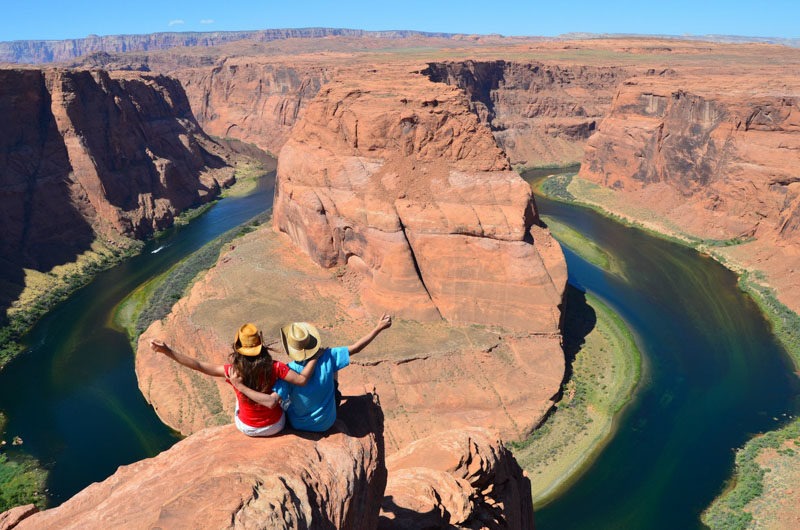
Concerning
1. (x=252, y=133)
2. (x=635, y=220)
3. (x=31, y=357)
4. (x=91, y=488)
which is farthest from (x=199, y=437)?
(x=252, y=133)

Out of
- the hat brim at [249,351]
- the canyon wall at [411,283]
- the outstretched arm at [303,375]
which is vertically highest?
the hat brim at [249,351]

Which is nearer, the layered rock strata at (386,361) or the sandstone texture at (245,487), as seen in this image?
the sandstone texture at (245,487)

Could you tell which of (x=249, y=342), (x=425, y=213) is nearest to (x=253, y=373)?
(x=249, y=342)

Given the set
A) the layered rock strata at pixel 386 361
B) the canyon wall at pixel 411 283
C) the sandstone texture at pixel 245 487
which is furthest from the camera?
the canyon wall at pixel 411 283

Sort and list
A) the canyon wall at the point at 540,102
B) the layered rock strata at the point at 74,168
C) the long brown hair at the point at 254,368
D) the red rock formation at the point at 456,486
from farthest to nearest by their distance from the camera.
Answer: the canyon wall at the point at 540,102
the layered rock strata at the point at 74,168
the red rock formation at the point at 456,486
the long brown hair at the point at 254,368

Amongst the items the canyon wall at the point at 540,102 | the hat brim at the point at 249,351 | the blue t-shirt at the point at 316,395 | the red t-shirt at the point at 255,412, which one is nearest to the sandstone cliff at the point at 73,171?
the red t-shirt at the point at 255,412

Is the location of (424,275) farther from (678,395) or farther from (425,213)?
(678,395)

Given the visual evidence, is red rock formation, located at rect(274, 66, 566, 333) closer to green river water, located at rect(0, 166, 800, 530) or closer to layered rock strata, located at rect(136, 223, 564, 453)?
layered rock strata, located at rect(136, 223, 564, 453)

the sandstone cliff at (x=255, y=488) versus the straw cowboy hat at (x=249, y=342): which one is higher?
the straw cowboy hat at (x=249, y=342)

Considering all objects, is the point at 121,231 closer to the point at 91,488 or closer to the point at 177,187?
the point at 177,187

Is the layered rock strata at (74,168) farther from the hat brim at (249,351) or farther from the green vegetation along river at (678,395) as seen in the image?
the hat brim at (249,351)
